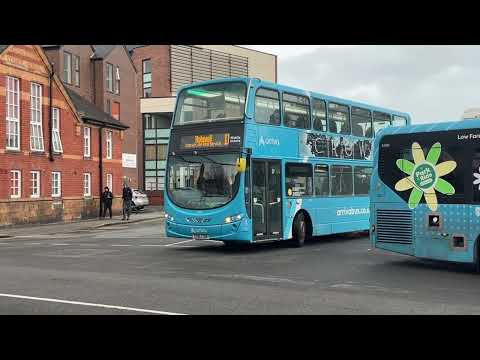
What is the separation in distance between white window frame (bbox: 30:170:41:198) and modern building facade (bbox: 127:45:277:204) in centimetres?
2391

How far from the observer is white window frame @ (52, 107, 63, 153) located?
115 feet

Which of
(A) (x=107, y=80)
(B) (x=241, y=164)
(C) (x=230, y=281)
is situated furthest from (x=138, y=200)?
(C) (x=230, y=281)

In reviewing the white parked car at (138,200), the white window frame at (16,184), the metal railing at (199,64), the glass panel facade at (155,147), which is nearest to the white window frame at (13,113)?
the white window frame at (16,184)

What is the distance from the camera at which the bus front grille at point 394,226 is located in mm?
13664

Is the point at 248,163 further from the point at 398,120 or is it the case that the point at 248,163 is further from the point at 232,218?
the point at 398,120

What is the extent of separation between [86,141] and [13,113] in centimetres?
710

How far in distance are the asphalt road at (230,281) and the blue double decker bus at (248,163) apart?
767mm

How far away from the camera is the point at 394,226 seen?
1390 centimetres

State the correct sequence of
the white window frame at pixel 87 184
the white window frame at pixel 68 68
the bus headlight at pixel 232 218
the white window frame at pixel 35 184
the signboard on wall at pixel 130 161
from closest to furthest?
the bus headlight at pixel 232 218
the white window frame at pixel 35 184
the white window frame at pixel 87 184
the white window frame at pixel 68 68
the signboard on wall at pixel 130 161

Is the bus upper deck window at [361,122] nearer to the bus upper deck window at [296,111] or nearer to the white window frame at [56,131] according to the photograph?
the bus upper deck window at [296,111]

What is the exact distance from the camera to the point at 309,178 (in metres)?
18.4

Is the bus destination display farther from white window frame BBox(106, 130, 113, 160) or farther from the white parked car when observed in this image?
the white parked car
